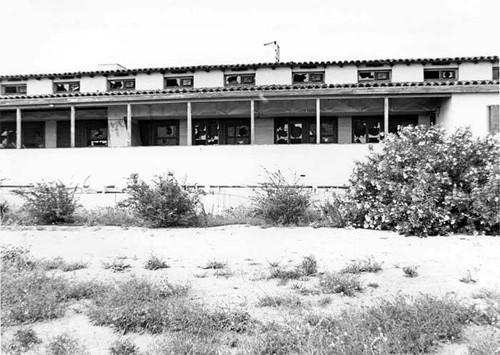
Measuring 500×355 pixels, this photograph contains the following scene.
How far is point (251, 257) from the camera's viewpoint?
23.5 ft

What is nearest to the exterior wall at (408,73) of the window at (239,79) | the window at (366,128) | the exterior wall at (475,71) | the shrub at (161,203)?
the exterior wall at (475,71)

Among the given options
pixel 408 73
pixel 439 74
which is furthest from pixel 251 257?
pixel 439 74

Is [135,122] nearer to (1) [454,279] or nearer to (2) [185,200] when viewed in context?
(2) [185,200]

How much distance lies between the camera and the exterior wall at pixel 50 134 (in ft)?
65.6

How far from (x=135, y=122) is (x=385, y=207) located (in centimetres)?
1273

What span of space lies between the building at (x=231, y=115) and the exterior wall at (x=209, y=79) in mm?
45

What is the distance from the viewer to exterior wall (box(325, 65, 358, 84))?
62.0 ft

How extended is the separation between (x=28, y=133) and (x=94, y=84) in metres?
3.83

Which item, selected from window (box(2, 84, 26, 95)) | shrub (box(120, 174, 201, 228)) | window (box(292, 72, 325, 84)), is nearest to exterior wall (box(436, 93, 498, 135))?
window (box(292, 72, 325, 84))

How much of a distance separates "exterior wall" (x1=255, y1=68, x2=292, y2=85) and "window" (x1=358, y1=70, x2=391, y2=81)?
10.3 ft

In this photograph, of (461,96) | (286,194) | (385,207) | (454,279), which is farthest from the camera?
(461,96)

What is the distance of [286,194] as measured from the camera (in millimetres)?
10523

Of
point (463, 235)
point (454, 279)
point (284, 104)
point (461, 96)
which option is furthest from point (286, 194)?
point (461, 96)

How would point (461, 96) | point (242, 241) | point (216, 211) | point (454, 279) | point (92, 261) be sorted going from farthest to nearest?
point (461, 96) → point (216, 211) → point (242, 241) → point (92, 261) → point (454, 279)
